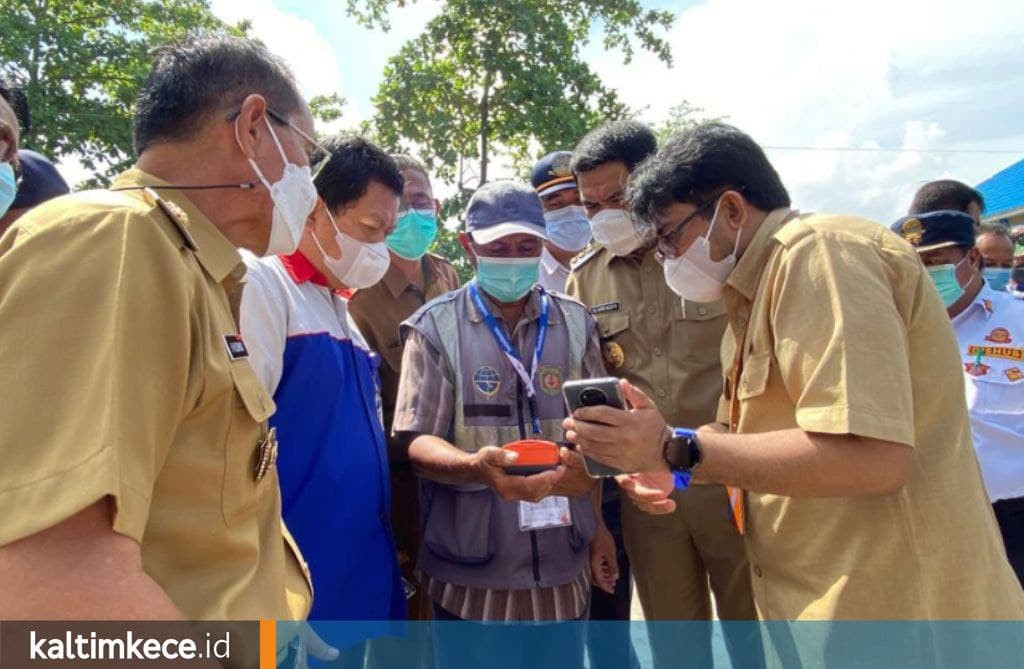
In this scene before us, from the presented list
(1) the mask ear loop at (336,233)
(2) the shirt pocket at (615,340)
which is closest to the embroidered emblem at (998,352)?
(2) the shirt pocket at (615,340)

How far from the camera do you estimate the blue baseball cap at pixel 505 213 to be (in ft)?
9.27

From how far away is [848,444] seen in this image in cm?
164

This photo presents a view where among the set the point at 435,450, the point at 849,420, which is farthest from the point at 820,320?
the point at 435,450

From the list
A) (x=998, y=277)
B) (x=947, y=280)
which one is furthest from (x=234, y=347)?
(x=998, y=277)

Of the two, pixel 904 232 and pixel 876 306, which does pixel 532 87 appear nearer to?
pixel 904 232

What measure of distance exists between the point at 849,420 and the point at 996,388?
2245mm

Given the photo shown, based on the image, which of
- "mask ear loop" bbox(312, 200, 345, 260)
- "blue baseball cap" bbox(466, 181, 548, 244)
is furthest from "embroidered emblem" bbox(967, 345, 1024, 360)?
"mask ear loop" bbox(312, 200, 345, 260)

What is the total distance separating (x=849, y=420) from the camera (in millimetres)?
1602

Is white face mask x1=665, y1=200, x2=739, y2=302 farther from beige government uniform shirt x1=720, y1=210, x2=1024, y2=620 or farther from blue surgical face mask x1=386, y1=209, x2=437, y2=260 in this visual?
blue surgical face mask x1=386, y1=209, x2=437, y2=260

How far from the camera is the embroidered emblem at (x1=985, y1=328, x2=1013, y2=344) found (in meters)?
3.39

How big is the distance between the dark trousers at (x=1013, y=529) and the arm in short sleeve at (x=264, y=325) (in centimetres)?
303

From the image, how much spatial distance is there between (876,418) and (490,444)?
1.31 m

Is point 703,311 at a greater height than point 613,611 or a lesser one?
greater

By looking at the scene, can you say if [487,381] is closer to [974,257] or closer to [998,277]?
[974,257]
